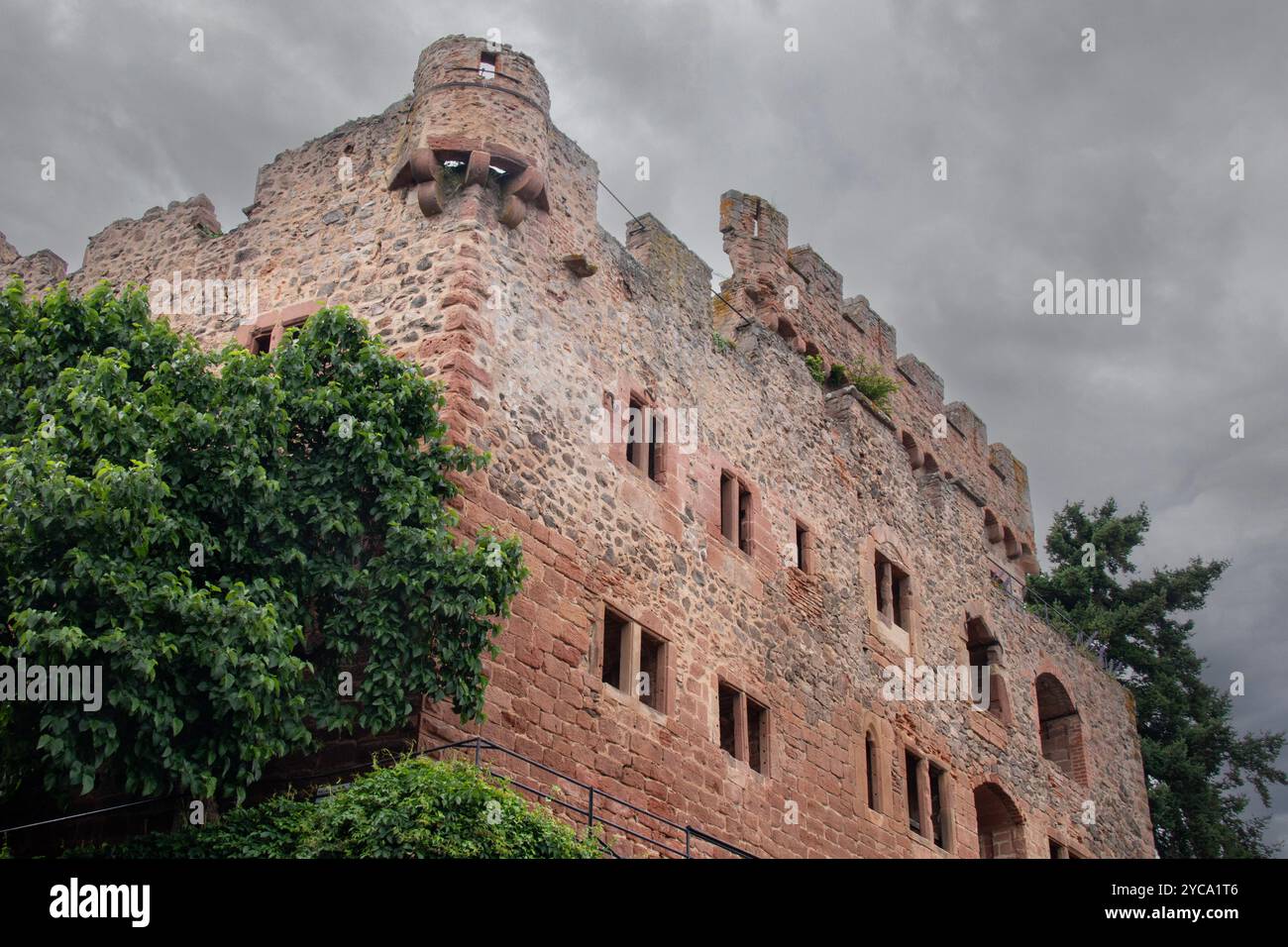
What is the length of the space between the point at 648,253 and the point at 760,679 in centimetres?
599

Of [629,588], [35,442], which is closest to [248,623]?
[35,442]

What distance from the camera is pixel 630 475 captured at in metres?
17.8

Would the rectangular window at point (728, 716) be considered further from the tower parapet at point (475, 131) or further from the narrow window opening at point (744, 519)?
the tower parapet at point (475, 131)

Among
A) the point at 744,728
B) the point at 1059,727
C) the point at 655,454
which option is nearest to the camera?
the point at 744,728

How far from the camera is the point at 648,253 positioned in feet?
67.1

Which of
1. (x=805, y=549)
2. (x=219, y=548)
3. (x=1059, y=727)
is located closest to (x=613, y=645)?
(x=805, y=549)

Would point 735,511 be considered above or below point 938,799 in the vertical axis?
above

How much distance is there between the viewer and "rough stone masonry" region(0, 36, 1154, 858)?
16.0 meters

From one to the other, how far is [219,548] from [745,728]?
8.30 metres

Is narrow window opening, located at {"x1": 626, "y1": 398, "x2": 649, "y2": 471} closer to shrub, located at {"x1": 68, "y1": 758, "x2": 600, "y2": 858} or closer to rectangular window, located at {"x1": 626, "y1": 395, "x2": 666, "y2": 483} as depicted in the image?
rectangular window, located at {"x1": 626, "y1": 395, "x2": 666, "y2": 483}

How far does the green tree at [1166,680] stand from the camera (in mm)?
32281

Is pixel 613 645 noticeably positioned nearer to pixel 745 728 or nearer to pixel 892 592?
pixel 745 728

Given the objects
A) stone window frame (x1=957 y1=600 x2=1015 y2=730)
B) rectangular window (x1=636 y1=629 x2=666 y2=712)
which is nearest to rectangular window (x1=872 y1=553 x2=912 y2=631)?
stone window frame (x1=957 y1=600 x2=1015 y2=730)

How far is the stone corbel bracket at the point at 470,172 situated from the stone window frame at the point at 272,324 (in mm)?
Answer: 1763
